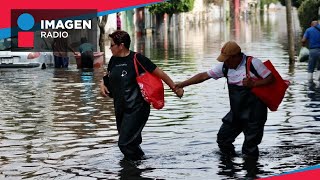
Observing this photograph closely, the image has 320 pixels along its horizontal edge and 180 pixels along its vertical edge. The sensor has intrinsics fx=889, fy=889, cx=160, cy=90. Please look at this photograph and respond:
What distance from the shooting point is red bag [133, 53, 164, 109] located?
10.4 m

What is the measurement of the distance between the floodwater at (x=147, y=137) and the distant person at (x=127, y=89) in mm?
332

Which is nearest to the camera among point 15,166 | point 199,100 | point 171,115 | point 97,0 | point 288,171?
point 288,171

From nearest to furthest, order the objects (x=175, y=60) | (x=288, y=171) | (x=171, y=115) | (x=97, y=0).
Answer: (x=288, y=171), (x=171, y=115), (x=175, y=60), (x=97, y=0)

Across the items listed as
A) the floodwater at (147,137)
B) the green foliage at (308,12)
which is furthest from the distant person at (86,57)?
the green foliage at (308,12)

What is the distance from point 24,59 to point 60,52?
1278 mm

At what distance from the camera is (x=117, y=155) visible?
11.1 meters

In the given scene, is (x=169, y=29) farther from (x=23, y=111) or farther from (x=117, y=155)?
(x=117, y=155)

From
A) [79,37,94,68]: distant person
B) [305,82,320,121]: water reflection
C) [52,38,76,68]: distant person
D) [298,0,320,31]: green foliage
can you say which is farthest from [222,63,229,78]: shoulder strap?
[298,0,320,31]: green foliage

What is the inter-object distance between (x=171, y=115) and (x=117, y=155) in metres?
4.67

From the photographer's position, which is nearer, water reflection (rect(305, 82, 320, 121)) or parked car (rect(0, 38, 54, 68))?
water reflection (rect(305, 82, 320, 121))

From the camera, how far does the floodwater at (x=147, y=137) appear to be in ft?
32.9

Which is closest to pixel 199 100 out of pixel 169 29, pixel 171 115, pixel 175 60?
pixel 171 115

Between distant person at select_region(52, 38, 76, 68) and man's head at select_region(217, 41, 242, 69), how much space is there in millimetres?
20806

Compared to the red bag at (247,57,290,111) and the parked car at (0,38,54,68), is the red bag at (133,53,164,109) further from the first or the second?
the parked car at (0,38,54,68)
